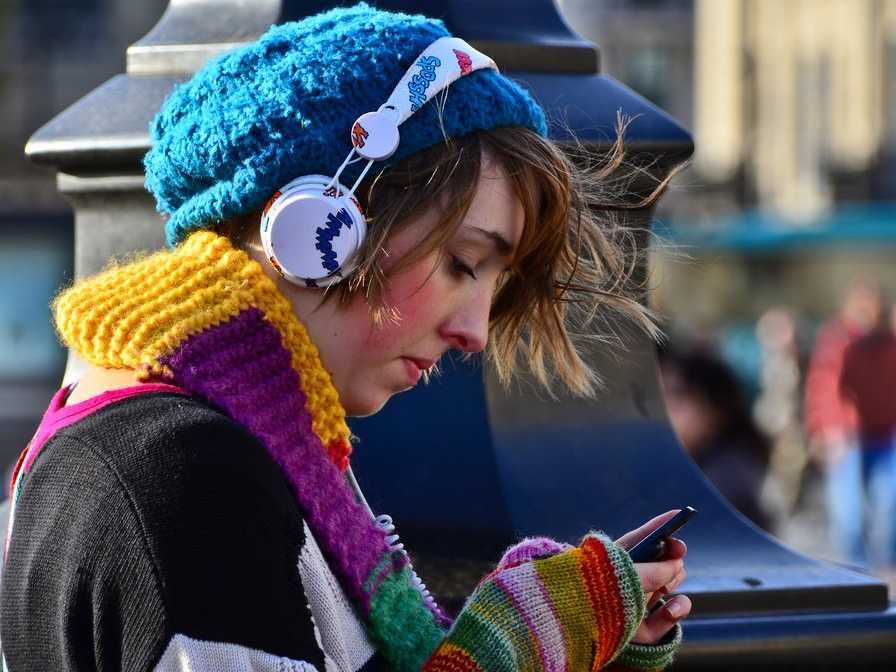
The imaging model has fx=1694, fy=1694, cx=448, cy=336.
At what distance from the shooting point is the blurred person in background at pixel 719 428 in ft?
19.6

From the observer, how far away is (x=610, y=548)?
5.65ft

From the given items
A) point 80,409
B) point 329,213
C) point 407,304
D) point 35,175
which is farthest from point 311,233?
point 35,175

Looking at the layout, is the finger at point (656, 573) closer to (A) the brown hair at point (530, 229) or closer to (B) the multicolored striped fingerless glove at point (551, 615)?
(B) the multicolored striped fingerless glove at point (551, 615)

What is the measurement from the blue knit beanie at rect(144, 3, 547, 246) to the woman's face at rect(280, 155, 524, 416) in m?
0.08

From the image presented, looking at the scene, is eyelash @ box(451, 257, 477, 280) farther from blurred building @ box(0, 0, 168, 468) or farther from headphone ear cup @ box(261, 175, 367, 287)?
blurred building @ box(0, 0, 168, 468)

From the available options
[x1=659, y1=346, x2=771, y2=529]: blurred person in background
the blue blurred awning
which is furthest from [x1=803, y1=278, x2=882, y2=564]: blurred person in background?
the blue blurred awning

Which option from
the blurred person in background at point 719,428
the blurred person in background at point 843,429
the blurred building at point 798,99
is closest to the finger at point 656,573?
the blurred person in background at point 719,428

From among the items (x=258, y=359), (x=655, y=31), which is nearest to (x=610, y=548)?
(x=258, y=359)

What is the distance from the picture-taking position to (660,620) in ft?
6.13

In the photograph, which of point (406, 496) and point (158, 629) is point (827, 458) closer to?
point (406, 496)

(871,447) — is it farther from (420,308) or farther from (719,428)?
(420,308)

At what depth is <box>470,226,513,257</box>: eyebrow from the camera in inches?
67.9

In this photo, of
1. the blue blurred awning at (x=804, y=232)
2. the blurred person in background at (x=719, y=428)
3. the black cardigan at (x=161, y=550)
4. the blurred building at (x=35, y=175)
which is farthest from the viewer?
the blue blurred awning at (x=804, y=232)

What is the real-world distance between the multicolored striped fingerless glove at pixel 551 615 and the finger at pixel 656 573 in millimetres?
35
